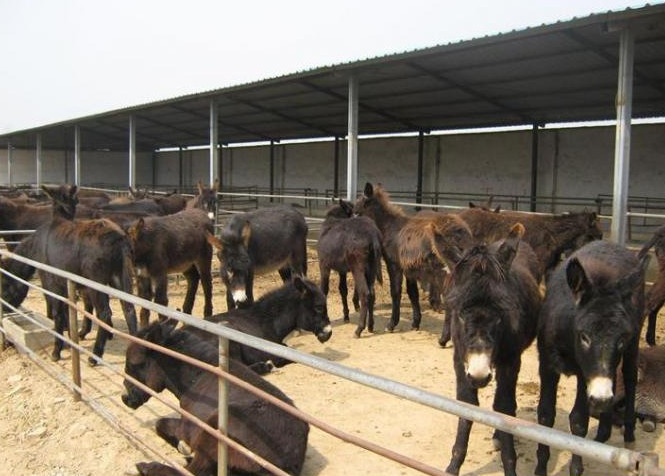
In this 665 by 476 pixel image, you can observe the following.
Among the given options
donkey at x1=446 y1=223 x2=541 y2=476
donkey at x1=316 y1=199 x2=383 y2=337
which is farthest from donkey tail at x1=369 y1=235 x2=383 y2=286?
donkey at x1=446 y1=223 x2=541 y2=476

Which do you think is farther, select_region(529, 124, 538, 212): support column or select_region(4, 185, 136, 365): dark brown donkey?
select_region(529, 124, 538, 212): support column

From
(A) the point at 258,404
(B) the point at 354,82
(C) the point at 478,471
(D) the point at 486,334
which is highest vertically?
(B) the point at 354,82

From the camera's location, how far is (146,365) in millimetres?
4160

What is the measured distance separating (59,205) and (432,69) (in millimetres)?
8334

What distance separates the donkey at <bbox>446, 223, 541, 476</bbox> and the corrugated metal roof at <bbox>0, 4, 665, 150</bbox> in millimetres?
5751

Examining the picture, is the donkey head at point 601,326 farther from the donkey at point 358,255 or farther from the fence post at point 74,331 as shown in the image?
the donkey at point 358,255

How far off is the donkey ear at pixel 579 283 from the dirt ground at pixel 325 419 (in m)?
1.38

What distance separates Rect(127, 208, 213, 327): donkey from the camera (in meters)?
7.43

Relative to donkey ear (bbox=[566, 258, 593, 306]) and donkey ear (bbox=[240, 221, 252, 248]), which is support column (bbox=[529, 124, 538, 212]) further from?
donkey ear (bbox=[566, 258, 593, 306])

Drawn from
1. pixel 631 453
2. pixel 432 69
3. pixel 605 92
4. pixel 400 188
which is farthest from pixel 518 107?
pixel 631 453

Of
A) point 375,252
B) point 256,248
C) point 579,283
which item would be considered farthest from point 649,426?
point 256,248

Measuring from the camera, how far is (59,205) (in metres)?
7.52

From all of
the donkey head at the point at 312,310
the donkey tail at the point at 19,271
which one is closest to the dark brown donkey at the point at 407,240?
the donkey head at the point at 312,310

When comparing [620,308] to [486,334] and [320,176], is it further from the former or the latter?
[320,176]
